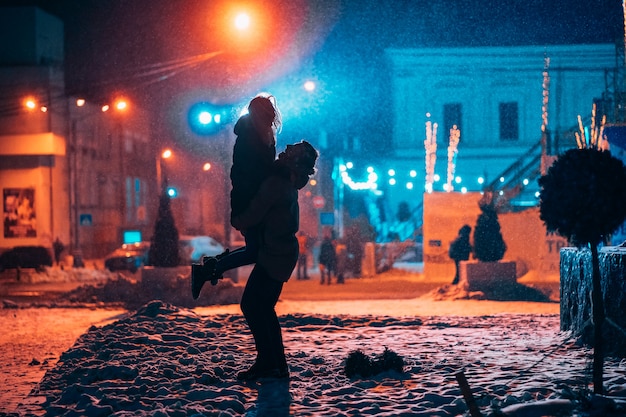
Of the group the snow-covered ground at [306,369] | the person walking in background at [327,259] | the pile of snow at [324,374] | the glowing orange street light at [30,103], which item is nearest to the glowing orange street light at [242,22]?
the person walking in background at [327,259]

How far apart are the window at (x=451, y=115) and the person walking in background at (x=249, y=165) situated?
134ft

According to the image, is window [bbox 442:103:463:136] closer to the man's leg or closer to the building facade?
the building facade

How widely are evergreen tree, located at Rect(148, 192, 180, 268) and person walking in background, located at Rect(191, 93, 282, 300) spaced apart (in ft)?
40.2

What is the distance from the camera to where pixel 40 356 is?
10.3 m

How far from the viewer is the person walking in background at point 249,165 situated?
6.83 metres

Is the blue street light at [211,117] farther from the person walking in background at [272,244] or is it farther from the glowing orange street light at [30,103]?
the glowing orange street light at [30,103]

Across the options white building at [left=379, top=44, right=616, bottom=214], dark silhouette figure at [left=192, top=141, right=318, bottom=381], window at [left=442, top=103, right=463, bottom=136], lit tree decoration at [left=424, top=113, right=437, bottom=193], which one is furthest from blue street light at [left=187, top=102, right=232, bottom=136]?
window at [left=442, top=103, right=463, bottom=136]

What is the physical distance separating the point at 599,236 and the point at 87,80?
42210 mm

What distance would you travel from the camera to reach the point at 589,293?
8.12 metres

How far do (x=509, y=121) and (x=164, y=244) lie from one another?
107 feet

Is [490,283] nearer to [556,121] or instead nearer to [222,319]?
[222,319]

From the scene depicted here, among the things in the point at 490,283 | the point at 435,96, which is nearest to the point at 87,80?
the point at 435,96

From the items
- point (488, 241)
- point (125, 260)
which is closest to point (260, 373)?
point (488, 241)

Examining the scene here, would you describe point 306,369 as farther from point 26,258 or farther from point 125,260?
point 125,260
